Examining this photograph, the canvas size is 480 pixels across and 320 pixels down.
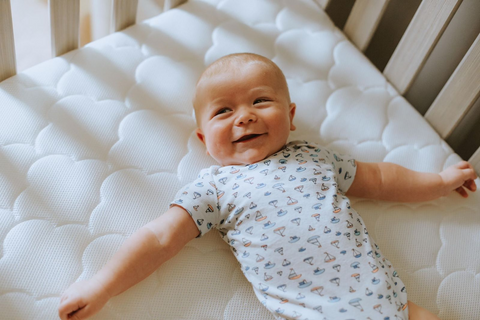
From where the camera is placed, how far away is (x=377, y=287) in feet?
2.51

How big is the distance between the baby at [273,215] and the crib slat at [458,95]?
19 cm

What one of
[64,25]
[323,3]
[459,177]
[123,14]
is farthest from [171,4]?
[459,177]

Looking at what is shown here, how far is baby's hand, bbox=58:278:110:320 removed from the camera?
2.40ft

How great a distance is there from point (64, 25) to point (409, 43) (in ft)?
2.79

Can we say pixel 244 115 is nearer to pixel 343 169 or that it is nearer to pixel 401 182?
pixel 343 169

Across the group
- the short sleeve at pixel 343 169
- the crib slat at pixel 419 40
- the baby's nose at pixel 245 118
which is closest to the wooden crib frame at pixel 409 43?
the crib slat at pixel 419 40

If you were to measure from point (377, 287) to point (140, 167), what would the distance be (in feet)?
1.77

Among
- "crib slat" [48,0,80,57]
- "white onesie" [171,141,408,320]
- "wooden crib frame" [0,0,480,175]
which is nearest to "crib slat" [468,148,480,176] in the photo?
"wooden crib frame" [0,0,480,175]

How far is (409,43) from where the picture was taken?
3.59 feet

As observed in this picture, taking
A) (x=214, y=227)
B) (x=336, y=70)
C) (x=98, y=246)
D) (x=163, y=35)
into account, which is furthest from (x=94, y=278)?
(x=336, y=70)

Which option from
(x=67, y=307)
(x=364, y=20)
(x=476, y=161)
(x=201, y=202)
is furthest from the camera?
(x=364, y=20)

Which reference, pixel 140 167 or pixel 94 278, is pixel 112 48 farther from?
pixel 94 278

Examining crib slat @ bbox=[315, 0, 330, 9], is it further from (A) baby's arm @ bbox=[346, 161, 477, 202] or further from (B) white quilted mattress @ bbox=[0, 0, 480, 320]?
(A) baby's arm @ bbox=[346, 161, 477, 202]

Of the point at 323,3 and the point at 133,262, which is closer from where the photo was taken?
the point at 133,262
